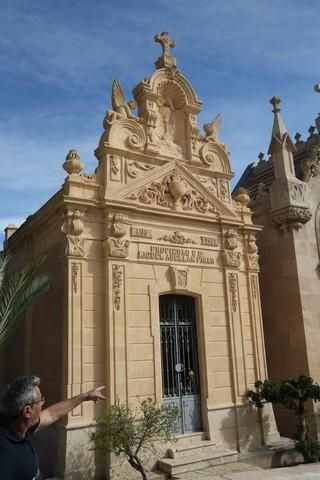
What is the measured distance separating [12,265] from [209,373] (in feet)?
21.4

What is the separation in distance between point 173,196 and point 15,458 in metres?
7.94

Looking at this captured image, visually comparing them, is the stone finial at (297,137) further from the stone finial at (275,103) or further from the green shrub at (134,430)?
the green shrub at (134,430)

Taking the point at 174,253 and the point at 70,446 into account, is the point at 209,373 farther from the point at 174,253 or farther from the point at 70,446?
the point at 70,446

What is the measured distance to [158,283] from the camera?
9297 millimetres

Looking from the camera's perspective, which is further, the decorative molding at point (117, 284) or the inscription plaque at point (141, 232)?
the inscription plaque at point (141, 232)

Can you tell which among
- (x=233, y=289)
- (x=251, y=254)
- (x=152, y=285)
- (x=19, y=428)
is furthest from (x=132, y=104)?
(x=19, y=428)

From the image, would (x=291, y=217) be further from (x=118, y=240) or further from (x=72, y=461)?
(x=72, y=461)

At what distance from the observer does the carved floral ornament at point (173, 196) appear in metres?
9.66

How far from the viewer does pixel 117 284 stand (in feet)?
28.4

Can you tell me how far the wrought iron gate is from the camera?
360 inches

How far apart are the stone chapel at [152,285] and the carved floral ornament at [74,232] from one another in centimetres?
2

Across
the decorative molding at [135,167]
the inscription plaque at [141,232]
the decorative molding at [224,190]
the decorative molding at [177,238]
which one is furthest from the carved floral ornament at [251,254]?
the decorative molding at [135,167]

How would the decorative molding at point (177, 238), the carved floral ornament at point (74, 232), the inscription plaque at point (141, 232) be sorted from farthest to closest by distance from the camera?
1. the decorative molding at point (177, 238)
2. the inscription plaque at point (141, 232)
3. the carved floral ornament at point (74, 232)

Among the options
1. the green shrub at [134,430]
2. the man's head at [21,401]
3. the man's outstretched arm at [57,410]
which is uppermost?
the man's head at [21,401]
